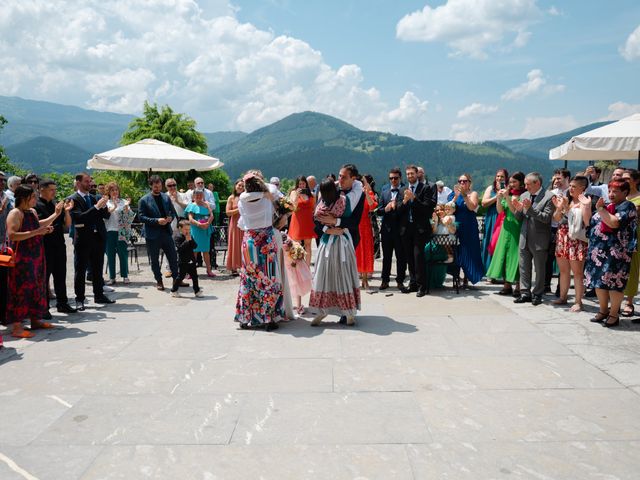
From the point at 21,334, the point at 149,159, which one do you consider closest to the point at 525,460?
the point at 21,334

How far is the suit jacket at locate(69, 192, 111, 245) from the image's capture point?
7.74 metres

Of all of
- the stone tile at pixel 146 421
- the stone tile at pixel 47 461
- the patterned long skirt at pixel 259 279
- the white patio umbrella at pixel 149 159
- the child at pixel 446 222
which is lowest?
the stone tile at pixel 47 461

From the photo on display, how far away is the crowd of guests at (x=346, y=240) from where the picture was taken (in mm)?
6113

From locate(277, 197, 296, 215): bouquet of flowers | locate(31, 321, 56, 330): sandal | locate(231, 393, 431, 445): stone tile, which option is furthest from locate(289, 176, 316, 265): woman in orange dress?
locate(231, 393, 431, 445): stone tile

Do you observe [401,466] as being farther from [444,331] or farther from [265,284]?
[265,284]

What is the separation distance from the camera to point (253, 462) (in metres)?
3.14

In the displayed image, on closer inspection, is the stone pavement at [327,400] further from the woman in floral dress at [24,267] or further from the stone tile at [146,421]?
the woman in floral dress at [24,267]

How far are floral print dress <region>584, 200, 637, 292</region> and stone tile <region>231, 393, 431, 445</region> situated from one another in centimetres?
340

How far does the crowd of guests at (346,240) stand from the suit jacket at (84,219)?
2cm

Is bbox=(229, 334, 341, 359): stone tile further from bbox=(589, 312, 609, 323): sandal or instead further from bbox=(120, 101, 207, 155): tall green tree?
bbox=(120, 101, 207, 155): tall green tree

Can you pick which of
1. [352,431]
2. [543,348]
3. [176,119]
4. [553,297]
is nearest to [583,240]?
[553,297]

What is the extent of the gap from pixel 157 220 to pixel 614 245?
6721mm

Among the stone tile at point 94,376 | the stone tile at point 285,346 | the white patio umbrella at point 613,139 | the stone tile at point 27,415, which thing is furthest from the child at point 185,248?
the white patio umbrella at point 613,139

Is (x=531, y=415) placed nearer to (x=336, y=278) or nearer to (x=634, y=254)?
(x=336, y=278)
